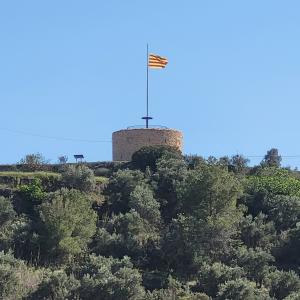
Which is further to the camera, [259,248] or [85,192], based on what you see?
[85,192]

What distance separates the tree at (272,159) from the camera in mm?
Result: 66650

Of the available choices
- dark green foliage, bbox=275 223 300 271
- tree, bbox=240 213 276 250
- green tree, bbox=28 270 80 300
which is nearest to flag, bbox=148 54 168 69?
tree, bbox=240 213 276 250

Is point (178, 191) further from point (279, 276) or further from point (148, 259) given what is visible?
point (279, 276)

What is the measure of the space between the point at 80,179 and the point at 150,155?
6.09m

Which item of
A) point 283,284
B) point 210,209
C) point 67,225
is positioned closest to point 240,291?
point 283,284

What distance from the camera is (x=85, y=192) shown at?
184ft

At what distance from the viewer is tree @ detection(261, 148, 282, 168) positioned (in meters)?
66.7

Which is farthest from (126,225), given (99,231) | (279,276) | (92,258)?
(279,276)

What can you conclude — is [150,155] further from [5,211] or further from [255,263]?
[255,263]

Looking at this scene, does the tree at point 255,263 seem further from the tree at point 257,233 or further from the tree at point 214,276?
the tree at point 257,233

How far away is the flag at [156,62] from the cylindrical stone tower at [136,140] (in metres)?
3.96

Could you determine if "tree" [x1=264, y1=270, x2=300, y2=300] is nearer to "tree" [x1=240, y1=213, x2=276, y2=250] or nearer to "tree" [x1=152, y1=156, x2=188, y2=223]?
"tree" [x1=240, y1=213, x2=276, y2=250]

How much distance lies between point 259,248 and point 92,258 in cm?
815

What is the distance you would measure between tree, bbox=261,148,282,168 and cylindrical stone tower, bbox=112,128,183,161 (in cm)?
562
